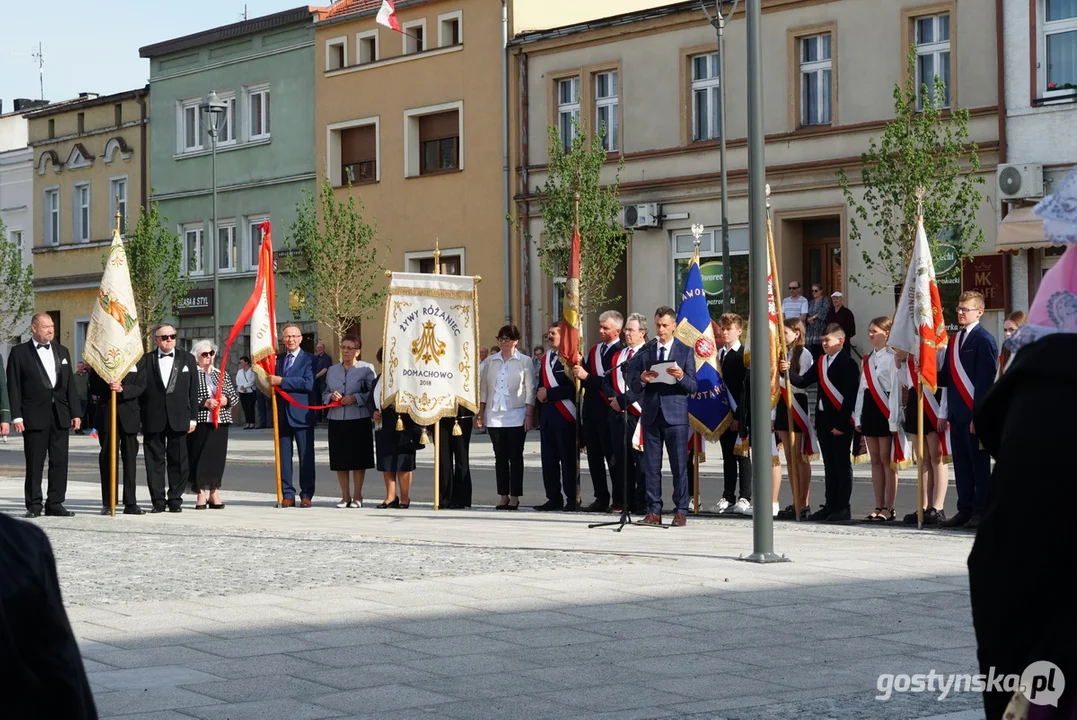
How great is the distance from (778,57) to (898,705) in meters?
27.0

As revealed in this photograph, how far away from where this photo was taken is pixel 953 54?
30.0m

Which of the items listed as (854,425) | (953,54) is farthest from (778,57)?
(854,425)

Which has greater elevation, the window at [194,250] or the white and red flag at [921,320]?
the window at [194,250]

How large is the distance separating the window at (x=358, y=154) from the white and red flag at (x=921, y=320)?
2725cm

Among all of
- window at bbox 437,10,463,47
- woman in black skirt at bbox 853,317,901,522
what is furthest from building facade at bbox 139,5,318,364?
woman in black skirt at bbox 853,317,901,522

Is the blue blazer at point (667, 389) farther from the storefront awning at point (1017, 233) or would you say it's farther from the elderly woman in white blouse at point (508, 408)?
the storefront awning at point (1017, 233)

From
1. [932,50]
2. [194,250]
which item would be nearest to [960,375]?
[932,50]

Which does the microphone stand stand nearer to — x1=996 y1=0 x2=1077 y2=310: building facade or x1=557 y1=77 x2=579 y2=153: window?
x1=996 y1=0 x2=1077 y2=310: building facade

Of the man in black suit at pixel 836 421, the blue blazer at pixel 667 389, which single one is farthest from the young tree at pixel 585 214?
the blue blazer at pixel 667 389

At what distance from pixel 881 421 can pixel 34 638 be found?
1394 cm

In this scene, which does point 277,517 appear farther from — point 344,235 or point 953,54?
point 344,235

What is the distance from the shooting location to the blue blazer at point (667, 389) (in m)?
15.2

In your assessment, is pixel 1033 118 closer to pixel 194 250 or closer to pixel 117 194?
pixel 194 250

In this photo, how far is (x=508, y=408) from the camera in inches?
727
